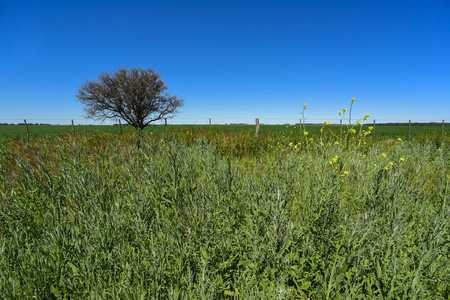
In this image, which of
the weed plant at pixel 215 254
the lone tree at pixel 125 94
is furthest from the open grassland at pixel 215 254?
the lone tree at pixel 125 94

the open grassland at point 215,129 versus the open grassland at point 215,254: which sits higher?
the open grassland at point 215,129

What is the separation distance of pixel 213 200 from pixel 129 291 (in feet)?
3.56

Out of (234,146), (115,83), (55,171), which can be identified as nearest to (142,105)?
(115,83)

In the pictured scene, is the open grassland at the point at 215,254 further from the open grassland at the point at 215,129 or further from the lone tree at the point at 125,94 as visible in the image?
the lone tree at the point at 125,94

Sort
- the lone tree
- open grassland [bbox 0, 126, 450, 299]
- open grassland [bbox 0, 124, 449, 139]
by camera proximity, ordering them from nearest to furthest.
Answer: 1. open grassland [bbox 0, 126, 450, 299]
2. open grassland [bbox 0, 124, 449, 139]
3. the lone tree

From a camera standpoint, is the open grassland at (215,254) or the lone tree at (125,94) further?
the lone tree at (125,94)

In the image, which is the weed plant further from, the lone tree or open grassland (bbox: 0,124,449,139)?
the lone tree

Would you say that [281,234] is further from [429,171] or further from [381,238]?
[429,171]

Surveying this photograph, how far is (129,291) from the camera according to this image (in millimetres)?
1363

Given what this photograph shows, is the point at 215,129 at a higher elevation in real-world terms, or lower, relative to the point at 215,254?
higher

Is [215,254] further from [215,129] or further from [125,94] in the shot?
[125,94]

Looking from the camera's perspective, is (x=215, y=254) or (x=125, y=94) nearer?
(x=215, y=254)

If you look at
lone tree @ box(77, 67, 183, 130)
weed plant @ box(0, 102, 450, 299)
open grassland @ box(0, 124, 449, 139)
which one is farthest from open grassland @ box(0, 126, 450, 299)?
lone tree @ box(77, 67, 183, 130)

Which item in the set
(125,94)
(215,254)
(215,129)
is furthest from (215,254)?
(125,94)
